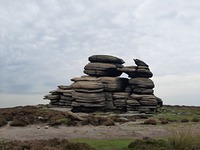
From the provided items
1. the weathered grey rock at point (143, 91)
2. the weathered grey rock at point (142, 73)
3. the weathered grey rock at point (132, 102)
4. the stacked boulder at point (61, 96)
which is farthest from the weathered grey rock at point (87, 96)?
the weathered grey rock at point (142, 73)

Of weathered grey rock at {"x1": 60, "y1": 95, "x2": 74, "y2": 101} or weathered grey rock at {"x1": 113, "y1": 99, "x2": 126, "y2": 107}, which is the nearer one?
weathered grey rock at {"x1": 113, "y1": 99, "x2": 126, "y2": 107}

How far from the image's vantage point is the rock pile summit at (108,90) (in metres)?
52.1

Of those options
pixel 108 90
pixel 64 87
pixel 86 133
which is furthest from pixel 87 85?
pixel 86 133

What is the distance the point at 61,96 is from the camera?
5641 centimetres

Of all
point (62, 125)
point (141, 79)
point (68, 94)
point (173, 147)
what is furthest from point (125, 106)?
point (173, 147)

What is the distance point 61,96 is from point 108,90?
9509 millimetres

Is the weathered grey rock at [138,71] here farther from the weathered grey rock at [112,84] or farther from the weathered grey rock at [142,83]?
the weathered grey rock at [112,84]

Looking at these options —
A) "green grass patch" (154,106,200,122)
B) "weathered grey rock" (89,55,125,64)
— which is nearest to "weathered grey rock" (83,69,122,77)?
"weathered grey rock" (89,55,125,64)

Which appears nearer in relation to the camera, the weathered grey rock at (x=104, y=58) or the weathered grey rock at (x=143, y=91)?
the weathered grey rock at (x=143, y=91)

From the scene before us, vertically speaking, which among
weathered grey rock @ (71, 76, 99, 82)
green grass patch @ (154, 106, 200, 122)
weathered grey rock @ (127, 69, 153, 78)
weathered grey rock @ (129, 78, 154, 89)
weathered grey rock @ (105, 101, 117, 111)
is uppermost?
weathered grey rock @ (127, 69, 153, 78)

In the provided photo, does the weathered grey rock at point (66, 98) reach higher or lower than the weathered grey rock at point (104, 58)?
lower

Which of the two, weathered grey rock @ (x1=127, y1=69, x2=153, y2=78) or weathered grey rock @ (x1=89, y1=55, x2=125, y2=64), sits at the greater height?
weathered grey rock @ (x1=89, y1=55, x2=125, y2=64)

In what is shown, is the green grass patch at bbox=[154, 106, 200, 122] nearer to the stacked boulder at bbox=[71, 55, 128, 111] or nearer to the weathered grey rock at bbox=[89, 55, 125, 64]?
the stacked boulder at bbox=[71, 55, 128, 111]

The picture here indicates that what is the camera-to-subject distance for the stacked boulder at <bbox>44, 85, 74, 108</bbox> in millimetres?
54906
